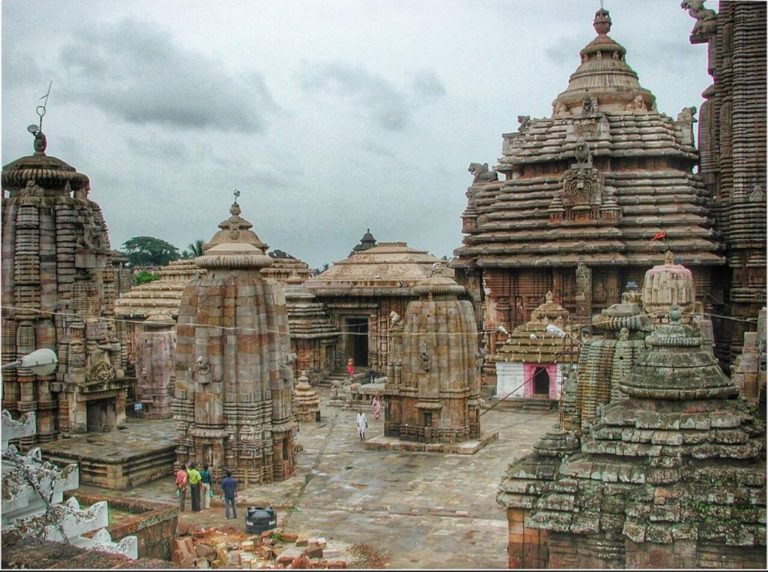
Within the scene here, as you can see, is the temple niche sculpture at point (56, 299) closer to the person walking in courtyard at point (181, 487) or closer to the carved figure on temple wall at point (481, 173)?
the person walking in courtyard at point (181, 487)

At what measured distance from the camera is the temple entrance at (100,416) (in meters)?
23.3

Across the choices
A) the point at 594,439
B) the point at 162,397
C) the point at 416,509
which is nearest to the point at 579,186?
the point at 162,397

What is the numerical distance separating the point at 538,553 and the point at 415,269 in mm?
28834

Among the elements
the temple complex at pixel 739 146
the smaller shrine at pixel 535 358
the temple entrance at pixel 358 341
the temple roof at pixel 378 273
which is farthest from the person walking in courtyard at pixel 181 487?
the temple entrance at pixel 358 341

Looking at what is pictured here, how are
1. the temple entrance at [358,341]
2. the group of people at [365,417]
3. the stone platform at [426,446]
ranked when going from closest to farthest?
the stone platform at [426,446], the group of people at [365,417], the temple entrance at [358,341]

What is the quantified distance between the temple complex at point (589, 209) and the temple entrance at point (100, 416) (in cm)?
1442

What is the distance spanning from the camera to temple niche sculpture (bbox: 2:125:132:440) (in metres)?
22.5

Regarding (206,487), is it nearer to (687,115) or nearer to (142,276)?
(687,115)

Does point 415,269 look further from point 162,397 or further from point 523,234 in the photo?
point 162,397

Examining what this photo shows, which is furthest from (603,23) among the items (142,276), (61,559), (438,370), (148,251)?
(148,251)

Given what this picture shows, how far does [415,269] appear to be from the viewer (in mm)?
39781

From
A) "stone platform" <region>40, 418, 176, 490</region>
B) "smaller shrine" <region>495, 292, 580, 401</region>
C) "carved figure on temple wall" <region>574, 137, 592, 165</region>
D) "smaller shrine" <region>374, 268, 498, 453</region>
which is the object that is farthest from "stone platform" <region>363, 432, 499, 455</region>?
"carved figure on temple wall" <region>574, 137, 592, 165</region>

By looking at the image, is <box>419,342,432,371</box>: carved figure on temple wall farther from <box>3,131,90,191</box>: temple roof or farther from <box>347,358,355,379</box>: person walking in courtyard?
<box>347,358,355,379</box>: person walking in courtyard

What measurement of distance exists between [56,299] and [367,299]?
17.7 m
